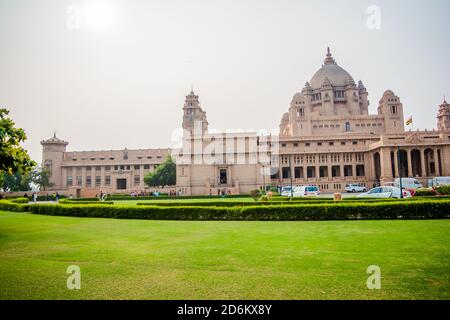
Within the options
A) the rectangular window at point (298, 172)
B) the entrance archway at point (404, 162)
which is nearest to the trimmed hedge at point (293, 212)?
the entrance archway at point (404, 162)

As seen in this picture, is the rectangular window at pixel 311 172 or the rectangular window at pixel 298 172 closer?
the rectangular window at pixel 298 172

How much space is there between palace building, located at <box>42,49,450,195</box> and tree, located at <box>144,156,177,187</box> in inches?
130

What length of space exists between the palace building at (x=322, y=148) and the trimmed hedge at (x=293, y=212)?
32.7m

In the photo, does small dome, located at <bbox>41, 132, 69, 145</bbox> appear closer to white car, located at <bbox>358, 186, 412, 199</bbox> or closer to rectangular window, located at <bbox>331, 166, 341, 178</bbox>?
rectangular window, located at <bbox>331, 166, 341, 178</bbox>

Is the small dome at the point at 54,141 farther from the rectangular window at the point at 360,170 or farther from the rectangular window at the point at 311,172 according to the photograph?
the rectangular window at the point at 360,170

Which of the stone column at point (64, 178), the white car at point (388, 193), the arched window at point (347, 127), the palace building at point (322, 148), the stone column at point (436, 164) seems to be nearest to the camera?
the white car at point (388, 193)

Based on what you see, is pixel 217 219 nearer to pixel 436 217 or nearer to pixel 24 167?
pixel 24 167

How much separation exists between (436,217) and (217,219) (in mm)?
10297

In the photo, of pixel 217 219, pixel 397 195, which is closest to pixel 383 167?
pixel 397 195

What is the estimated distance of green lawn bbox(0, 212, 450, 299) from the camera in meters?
4.95

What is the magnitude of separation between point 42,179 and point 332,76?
68870 millimetres

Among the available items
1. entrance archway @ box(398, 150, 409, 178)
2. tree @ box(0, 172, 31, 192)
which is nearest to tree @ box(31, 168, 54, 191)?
tree @ box(0, 172, 31, 192)

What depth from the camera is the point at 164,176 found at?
6388cm

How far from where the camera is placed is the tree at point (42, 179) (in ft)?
235
